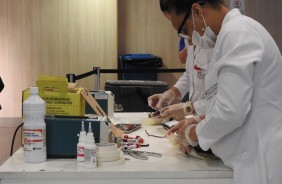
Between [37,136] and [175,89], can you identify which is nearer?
[37,136]

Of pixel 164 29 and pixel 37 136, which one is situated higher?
pixel 164 29

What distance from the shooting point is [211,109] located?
1.27 metres

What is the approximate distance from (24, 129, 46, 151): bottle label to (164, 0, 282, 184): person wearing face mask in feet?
1.70

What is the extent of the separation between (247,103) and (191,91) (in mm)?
1037

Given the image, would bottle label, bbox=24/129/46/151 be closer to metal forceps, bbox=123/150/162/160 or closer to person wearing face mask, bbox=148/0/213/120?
metal forceps, bbox=123/150/162/160

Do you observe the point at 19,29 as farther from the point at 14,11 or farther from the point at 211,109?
the point at 211,109

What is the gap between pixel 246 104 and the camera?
1179 mm

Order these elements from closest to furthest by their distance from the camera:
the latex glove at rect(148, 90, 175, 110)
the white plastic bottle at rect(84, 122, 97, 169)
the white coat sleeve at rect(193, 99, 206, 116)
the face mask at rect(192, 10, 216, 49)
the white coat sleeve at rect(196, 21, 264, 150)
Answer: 1. the white coat sleeve at rect(196, 21, 264, 150)
2. the white plastic bottle at rect(84, 122, 97, 169)
3. the face mask at rect(192, 10, 216, 49)
4. the white coat sleeve at rect(193, 99, 206, 116)
5. the latex glove at rect(148, 90, 175, 110)

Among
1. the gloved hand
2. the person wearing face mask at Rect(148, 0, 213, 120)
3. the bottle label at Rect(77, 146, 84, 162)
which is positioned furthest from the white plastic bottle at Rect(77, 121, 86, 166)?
the person wearing face mask at Rect(148, 0, 213, 120)

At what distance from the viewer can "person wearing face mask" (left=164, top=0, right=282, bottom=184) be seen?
1171 millimetres

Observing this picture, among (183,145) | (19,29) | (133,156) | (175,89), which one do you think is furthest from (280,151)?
(19,29)

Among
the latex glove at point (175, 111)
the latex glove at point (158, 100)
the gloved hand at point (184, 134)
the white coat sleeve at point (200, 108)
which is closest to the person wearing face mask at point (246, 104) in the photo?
the gloved hand at point (184, 134)

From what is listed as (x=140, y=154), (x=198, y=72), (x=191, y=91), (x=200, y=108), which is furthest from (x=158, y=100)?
(x=140, y=154)

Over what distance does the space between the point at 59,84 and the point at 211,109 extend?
1.83 ft
